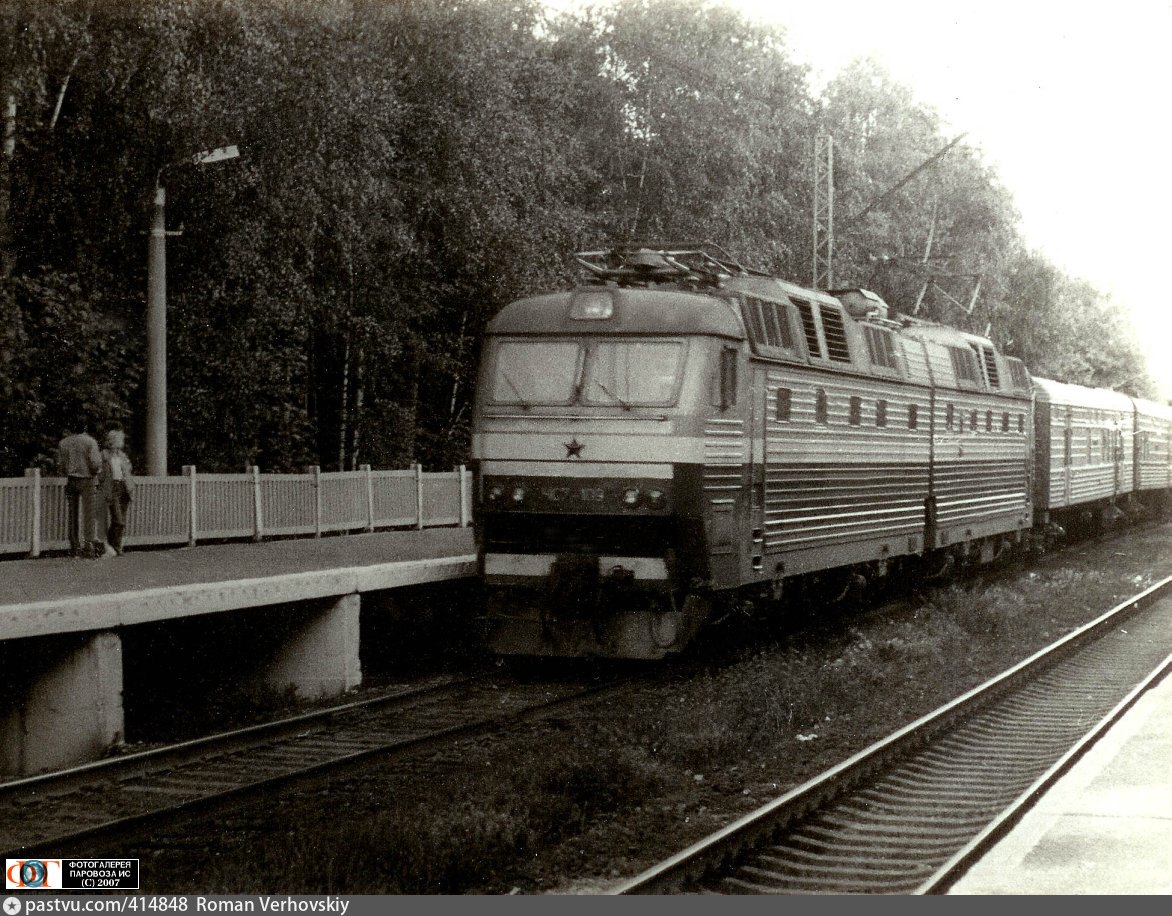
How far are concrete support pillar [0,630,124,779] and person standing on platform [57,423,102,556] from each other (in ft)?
21.2

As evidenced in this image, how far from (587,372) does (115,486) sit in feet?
22.3

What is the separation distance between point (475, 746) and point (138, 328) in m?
15.1

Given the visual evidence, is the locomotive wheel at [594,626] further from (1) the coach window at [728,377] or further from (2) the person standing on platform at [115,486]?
(2) the person standing on platform at [115,486]

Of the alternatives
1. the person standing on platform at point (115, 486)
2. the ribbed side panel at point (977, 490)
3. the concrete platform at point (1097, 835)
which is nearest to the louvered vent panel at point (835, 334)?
the ribbed side panel at point (977, 490)

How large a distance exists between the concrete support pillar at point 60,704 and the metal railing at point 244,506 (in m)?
6.18

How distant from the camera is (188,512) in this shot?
65.6 feet

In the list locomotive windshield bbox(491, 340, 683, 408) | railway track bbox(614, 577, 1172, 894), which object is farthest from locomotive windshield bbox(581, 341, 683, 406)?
railway track bbox(614, 577, 1172, 894)

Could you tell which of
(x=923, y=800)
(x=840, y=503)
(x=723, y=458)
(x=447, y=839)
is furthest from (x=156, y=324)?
(x=447, y=839)

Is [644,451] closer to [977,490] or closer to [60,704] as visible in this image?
[60,704]

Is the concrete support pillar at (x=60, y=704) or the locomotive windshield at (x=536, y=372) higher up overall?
the locomotive windshield at (x=536, y=372)

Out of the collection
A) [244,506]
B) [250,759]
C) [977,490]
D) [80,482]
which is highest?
[80,482]

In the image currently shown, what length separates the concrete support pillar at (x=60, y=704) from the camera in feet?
36.9

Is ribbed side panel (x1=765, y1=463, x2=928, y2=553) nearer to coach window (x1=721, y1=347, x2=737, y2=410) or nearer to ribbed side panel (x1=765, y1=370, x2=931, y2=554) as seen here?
ribbed side panel (x1=765, y1=370, x2=931, y2=554)

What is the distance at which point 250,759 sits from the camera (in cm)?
1073
